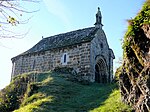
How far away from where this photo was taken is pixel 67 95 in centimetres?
2134

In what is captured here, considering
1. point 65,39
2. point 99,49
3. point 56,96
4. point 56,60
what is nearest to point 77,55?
point 99,49

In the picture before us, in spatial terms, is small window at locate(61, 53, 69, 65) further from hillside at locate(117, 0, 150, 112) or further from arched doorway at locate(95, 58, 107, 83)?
hillside at locate(117, 0, 150, 112)

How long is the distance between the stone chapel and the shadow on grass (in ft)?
12.8

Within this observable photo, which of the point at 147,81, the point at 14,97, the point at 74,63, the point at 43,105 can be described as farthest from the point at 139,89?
the point at 74,63

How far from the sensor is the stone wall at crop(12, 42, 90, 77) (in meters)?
29.7

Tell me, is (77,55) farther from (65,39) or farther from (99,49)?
(65,39)

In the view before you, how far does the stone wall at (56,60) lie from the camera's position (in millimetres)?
29681

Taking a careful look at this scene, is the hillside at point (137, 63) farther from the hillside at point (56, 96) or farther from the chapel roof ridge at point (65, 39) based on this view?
the chapel roof ridge at point (65, 39)

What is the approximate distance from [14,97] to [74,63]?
8.48 metres

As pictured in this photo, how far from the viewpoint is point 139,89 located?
546 inches

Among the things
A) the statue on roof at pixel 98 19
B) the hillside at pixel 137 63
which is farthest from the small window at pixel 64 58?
the hillside at pixel 137 63

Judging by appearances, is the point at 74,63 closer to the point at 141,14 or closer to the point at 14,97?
the point at 14,97

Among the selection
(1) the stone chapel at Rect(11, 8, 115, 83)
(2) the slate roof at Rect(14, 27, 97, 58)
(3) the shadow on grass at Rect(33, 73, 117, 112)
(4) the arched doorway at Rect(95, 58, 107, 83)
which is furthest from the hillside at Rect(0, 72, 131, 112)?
(4) the arched doorway at Rect(95, 58, 107, 83)

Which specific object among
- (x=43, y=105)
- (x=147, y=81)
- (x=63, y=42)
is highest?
(x=63, y=42)
